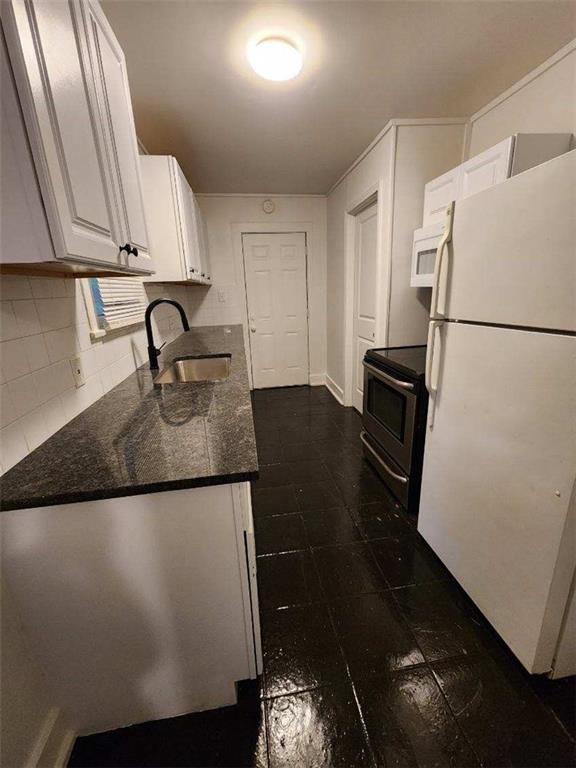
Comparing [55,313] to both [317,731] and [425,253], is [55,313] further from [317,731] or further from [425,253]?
[425,253]

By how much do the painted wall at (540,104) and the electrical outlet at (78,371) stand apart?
8.63 ft

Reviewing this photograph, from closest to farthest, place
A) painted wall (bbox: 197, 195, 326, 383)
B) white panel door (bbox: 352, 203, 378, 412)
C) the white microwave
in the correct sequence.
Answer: the white microwave, white panel door (bbox: 352, 203, 378, 412), painted wall (bbox: 197, 195, 326, 383)

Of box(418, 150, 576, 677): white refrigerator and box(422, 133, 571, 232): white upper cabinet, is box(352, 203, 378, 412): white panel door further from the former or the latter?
box(418, 150, 576, 677): white refrigerator

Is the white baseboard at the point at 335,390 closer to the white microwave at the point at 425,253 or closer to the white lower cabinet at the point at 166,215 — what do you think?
the white microwave at the point at 425,253

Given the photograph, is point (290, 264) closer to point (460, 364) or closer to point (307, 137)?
point (307, 137)

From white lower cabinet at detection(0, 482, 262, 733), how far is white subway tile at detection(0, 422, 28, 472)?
Answer: 181mm

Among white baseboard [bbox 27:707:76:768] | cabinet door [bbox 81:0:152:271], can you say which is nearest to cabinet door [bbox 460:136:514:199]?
cabinet door [bbox 81:0:152:271]

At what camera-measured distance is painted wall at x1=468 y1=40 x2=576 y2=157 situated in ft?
5.08

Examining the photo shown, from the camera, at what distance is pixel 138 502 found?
0.79 metres

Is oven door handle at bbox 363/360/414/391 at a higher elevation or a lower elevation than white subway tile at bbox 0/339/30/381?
lower

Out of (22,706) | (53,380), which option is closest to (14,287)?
(53,380)

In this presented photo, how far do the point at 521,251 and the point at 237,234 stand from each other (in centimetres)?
334

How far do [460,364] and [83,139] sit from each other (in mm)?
1462

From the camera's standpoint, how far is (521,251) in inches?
38.3
